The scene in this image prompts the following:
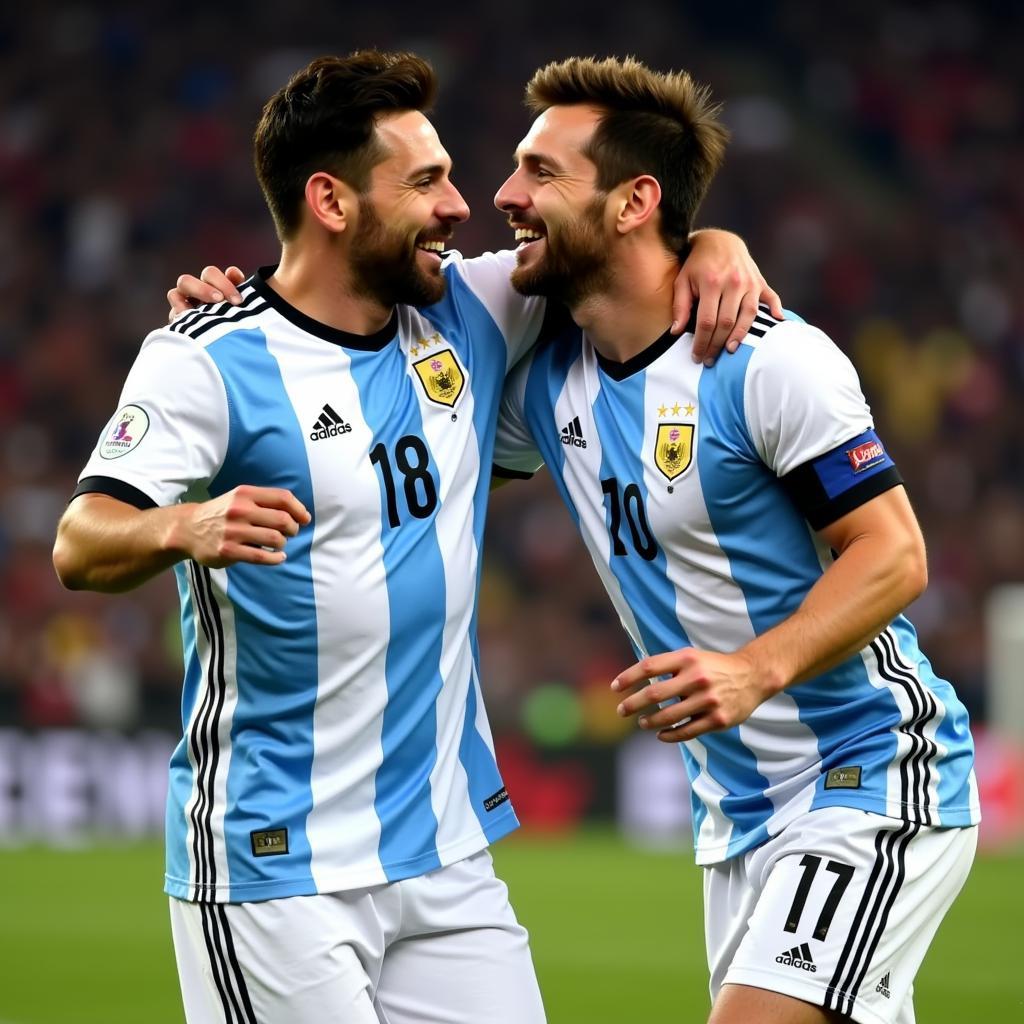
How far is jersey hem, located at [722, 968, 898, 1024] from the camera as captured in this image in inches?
148

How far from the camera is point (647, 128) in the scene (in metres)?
4.48

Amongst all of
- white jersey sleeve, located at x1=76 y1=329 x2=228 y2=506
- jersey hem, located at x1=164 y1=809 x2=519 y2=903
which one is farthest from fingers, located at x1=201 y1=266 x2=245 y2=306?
jersey hem, located at x1=164 y1=809 x2=519 y2=903

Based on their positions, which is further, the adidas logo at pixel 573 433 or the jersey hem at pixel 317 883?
the adidas logo at pixel 573 433

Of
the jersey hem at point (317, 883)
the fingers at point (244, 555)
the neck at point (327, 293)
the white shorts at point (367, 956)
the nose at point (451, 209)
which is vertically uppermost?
the nose at point (451, 209)

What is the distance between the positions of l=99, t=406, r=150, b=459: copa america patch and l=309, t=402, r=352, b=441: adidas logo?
38 centimetres

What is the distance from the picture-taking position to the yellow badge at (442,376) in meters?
4.16

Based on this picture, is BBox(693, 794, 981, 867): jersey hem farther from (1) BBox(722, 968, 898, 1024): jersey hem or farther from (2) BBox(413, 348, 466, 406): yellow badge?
(2) BBox(413, 348, 466, 406): yellow badge

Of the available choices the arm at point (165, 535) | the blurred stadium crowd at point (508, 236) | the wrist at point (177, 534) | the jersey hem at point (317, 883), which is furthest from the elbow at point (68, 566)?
the blurred stadium crowd at point (508, 236)

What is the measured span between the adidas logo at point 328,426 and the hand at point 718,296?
2.71 feet

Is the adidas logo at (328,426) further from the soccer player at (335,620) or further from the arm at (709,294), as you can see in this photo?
the arm at (709,294)

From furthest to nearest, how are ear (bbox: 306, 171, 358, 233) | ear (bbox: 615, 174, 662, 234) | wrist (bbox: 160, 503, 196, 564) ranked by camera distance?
ear (bbox: 615, 174, 662, 234) → ear (bbox: 306, 171, 358, 233) → wrist (bbox: 160, 503, 196, 564)

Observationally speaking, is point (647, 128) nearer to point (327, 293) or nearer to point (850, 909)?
point (327, 293)

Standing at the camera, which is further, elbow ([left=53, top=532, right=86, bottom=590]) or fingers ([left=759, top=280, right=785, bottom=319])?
fingers ([left=759, top=280, right=785, bottom=319])

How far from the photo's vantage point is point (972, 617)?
15.8 metres
